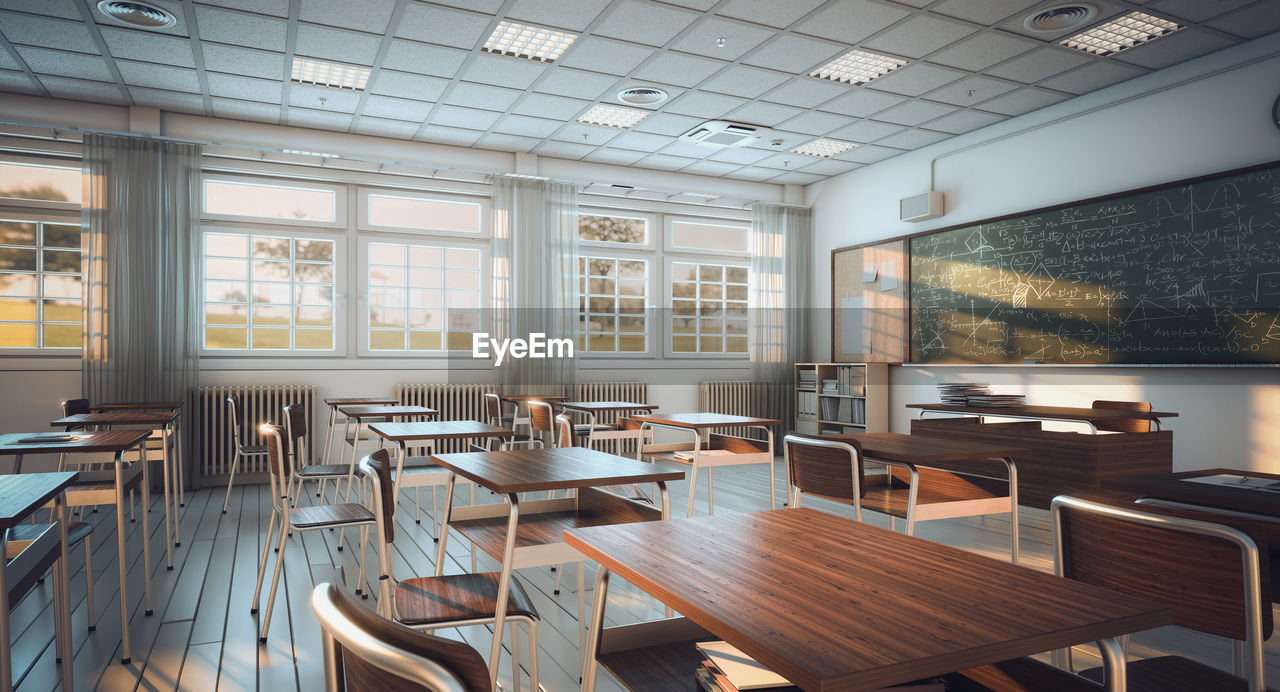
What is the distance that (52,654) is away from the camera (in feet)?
8.64

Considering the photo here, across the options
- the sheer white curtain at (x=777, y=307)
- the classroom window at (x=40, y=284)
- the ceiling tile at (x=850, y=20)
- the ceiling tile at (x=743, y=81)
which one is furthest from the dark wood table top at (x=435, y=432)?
the sheer white curtain at (x=777, y=307)

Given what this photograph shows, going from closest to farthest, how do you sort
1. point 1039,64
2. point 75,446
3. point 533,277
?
point 75,446, point 1039,64, point 533,277

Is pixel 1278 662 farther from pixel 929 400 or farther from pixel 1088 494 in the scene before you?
pixel 929 400

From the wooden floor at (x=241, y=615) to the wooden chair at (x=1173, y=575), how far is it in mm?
777

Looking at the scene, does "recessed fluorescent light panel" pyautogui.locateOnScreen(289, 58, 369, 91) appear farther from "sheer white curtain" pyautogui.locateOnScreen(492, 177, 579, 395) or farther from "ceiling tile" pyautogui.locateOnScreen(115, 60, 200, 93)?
"sheer white curtain" pyautogui.locateOnScreen(492, 177, 579, 395)

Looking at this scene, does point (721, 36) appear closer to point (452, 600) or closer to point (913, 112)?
point (913, 112)

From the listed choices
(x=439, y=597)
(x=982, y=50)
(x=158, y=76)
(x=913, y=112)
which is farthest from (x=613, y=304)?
(x=439, y=597)

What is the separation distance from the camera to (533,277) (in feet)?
24.6

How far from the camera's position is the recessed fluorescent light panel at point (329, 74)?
529 cm

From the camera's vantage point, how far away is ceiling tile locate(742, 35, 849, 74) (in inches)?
196

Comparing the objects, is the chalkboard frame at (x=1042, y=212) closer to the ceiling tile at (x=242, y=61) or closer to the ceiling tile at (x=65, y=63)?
the ceiling tile at (x=242, y=61)

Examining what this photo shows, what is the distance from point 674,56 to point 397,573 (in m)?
3.81

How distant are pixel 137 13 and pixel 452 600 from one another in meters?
4.47

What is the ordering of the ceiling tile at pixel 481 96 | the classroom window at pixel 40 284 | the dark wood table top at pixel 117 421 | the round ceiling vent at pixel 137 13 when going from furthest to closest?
1. the classroom window at pixel 40 284
2. the ceiling tile at pixel 481 96
3. the round ceiling vent at pixel 137 13
4. the dark wood table top at pixel 117 421
